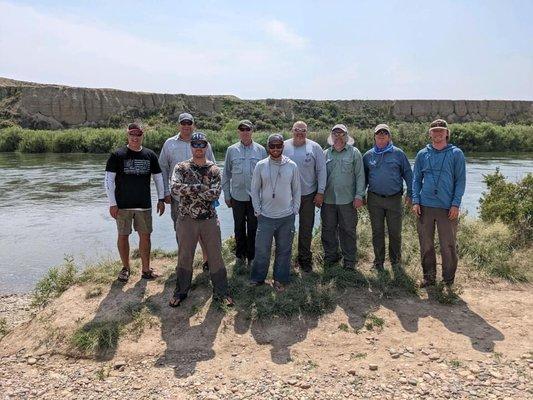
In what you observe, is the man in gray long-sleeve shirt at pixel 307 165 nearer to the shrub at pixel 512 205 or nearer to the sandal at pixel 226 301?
the sandal at pixel 226 301

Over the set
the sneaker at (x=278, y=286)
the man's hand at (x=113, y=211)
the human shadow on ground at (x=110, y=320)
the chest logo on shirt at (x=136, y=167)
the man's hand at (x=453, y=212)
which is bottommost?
the human shadow on ground at (x=110, y=320)

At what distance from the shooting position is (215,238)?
4824 millimetres

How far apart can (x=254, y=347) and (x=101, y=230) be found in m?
7.62

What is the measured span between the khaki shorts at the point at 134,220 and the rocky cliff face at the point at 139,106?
1463 inches

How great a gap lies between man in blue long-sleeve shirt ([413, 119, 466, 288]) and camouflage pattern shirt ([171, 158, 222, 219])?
229 cm

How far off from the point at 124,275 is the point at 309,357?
107 inches

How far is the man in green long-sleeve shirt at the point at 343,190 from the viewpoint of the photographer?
534 centimetres

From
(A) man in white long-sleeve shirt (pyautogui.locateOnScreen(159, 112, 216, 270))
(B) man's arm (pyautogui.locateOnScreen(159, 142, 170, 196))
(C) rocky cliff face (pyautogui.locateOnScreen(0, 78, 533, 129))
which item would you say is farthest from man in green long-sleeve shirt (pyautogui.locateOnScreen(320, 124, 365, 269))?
(C) rocky cliff face (pyautogui.locateOnScreen(0, 78, 533, 129))

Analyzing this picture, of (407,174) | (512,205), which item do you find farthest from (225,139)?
(407,174)

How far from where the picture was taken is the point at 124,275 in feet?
18.5

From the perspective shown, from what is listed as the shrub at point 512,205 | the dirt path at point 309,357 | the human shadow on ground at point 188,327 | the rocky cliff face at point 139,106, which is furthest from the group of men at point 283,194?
the rocky cliff face at point 139,106

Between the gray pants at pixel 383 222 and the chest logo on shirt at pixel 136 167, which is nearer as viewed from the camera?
the chest logo on shirt at pixel 136 167

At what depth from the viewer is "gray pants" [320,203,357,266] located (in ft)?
18.0

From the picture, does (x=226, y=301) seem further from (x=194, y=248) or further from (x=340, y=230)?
(x=340, y=230)
